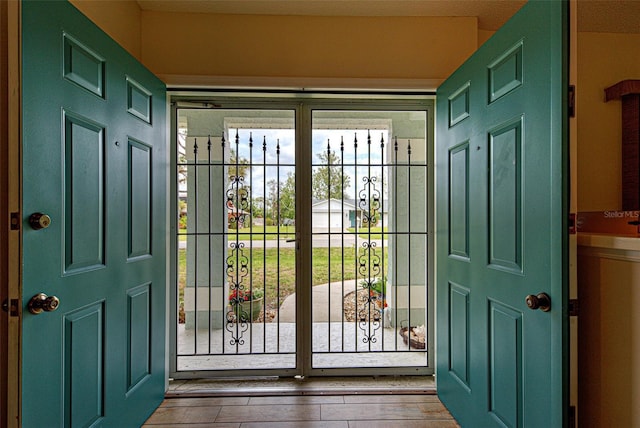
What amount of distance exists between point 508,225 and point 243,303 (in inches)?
73.2

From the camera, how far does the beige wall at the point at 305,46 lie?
225 centimetres

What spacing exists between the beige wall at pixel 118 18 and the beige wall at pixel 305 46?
0.07 m

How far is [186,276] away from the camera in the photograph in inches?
96.7

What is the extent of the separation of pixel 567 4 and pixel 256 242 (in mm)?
2118

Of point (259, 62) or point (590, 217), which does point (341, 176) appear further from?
point (590, 217)

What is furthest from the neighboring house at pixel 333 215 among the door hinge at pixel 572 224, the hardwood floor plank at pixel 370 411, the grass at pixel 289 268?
the door hinge at pixel 572 224

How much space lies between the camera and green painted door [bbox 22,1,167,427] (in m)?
1.20

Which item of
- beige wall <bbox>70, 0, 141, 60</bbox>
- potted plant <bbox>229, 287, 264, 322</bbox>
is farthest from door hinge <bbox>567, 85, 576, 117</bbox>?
beige wall <bbox>70, 0, 141, 60</bbox>

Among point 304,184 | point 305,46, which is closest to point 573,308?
point 304,184

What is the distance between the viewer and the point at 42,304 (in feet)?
3.94

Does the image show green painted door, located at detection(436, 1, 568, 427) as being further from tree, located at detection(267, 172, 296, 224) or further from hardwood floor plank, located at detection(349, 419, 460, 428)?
tree, located at detection(267, 172, 296, 224)

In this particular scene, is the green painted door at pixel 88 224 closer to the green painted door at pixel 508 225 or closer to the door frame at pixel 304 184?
the door frame at pixel 304 184

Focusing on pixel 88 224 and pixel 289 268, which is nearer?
pixel 88 224

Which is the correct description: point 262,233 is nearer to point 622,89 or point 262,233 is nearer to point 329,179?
point 329,179
